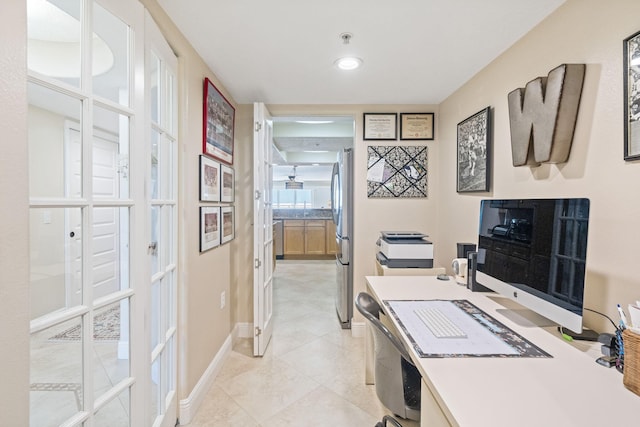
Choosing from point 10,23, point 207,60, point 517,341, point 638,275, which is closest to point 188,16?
point 207,60

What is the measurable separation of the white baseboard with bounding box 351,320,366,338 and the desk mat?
150 centimetres

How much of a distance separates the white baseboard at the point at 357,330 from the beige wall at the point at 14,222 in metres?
2.49

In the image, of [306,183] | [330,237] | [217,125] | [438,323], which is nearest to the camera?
[438,323]

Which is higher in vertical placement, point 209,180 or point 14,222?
point 209,180

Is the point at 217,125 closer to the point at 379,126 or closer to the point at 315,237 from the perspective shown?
the point at 379,126

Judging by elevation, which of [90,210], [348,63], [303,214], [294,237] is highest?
[348,63]

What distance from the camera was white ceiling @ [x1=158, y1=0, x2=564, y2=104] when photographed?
4.56ft

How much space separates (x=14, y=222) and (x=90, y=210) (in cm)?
27

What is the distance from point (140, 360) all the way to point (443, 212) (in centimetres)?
249

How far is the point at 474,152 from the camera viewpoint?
212 cm

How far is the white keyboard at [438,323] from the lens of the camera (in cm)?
114

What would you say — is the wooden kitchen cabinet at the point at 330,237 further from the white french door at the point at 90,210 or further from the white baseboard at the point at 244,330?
the white french door at the point at 90,210

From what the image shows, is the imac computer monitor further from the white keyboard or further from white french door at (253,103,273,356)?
white french door at (253,103,273,356)

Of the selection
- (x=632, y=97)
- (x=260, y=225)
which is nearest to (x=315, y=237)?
(x=260, y=225)
